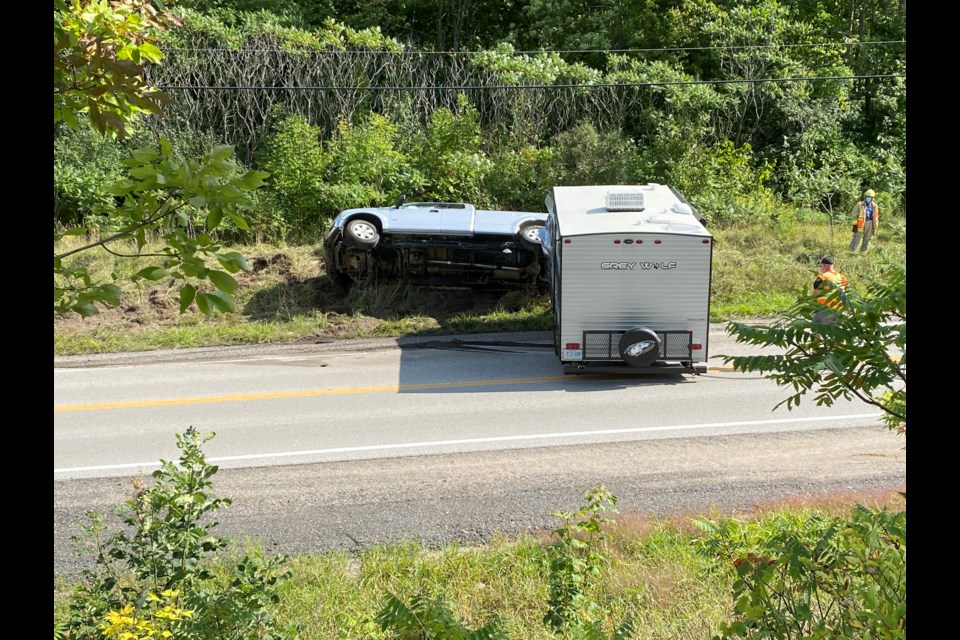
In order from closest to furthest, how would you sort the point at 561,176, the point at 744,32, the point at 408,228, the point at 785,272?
the point at 408,228 → the point at 785,272 → the point at 561,176 → the point at 744,32

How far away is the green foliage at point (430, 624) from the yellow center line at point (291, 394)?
9.23m

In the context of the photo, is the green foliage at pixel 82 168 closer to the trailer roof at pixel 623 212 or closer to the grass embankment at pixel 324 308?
the grass embankment at pixel 324 308

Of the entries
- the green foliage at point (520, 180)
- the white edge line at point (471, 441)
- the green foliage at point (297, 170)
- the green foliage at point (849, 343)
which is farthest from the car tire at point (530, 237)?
the green foliage at point (849, 343)

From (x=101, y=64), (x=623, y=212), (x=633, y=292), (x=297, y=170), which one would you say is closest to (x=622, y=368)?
(x=633, y=292)

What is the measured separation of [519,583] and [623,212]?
8.00m

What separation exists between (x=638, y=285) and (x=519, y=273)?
4202 millimetres

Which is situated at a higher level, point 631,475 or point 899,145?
point 899,145

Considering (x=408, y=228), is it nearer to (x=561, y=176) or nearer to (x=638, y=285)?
(x=638, y=285)

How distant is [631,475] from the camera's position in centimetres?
1042

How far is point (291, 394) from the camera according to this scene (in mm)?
13867

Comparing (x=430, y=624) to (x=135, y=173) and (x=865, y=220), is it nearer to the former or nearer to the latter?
(x=135, y=173)

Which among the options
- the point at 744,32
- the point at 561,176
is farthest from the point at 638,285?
the point at 744,32

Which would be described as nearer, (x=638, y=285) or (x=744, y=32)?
(x=638, y=285)

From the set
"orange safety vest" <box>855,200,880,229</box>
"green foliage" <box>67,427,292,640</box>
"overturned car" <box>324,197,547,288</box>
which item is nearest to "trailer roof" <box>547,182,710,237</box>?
"overturned car" <box>324,197,547,288</box>
